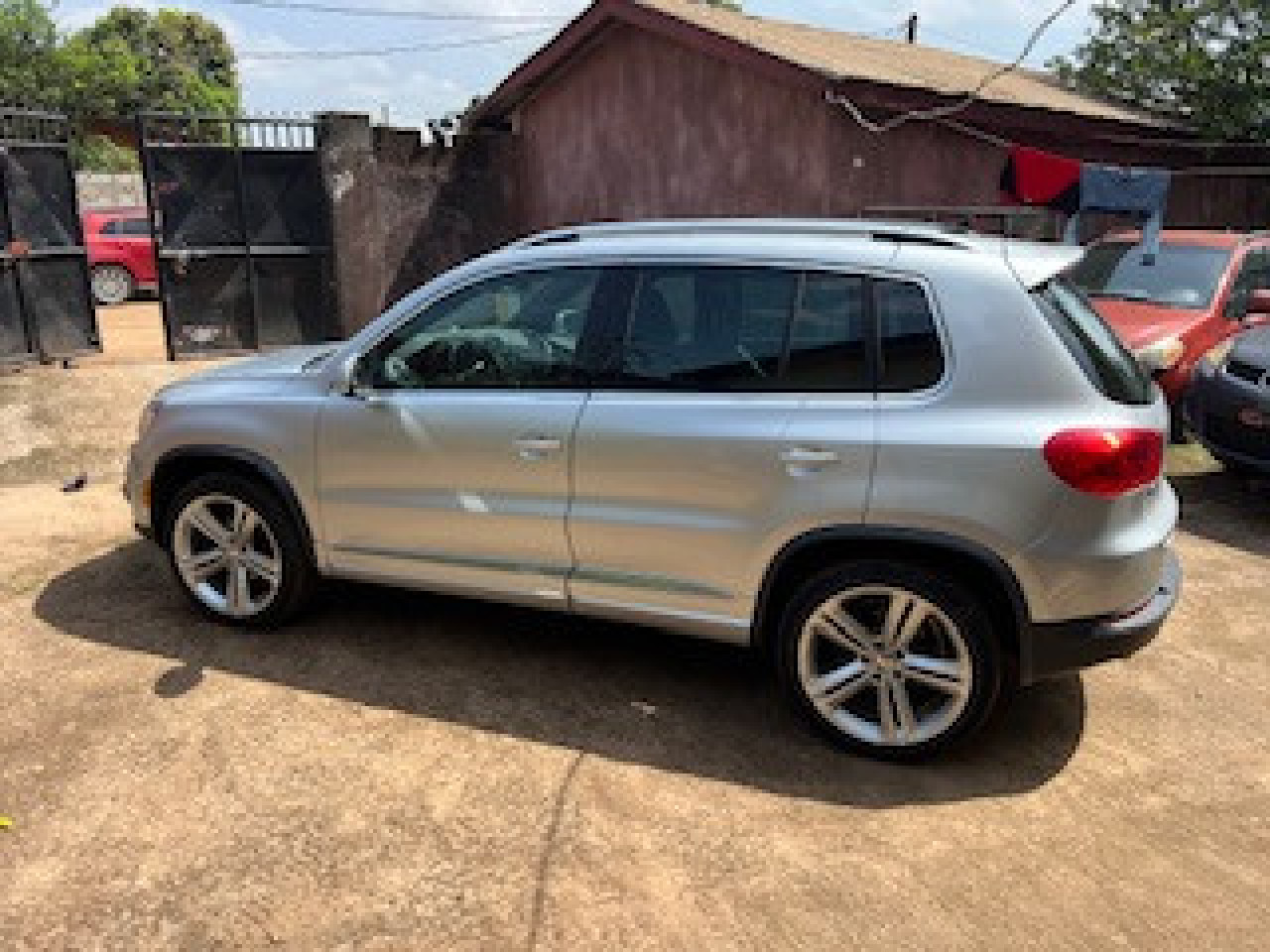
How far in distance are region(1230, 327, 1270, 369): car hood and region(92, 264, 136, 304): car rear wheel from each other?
1587 cm

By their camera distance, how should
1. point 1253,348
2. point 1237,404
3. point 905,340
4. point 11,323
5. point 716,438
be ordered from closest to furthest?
point 905,340, point 716,438, point 1237,404, point 1253,348, point 11,323

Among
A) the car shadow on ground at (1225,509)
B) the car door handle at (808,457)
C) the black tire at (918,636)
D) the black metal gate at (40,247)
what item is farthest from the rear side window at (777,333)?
the black metal gate at (40,247)

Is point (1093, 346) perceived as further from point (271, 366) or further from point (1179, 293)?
point (1179, 293)

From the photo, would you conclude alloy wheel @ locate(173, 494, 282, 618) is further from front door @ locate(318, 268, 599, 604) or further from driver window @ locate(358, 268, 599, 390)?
driver window @ locate(358, 268, 599, 390)

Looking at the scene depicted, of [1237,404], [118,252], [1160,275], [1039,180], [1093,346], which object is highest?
[1039,180]

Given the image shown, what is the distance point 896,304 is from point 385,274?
951 centimetres

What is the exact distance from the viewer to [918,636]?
138 inches

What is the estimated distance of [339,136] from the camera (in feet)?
35.2

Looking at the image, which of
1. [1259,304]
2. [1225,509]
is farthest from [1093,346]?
[1259,304]

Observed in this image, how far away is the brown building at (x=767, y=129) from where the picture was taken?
1073 centimetres

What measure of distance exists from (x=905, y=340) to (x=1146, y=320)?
549 cm

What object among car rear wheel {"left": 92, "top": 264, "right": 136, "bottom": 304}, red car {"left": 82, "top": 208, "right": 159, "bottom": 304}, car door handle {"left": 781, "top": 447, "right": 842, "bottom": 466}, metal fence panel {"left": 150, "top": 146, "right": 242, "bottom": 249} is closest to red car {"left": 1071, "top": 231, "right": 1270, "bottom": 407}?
car door handle {"left": 781, "top": 447, "right": 842, "bottom": 466}

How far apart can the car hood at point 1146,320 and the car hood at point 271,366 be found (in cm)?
545

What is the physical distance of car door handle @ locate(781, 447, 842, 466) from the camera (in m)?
3.40
